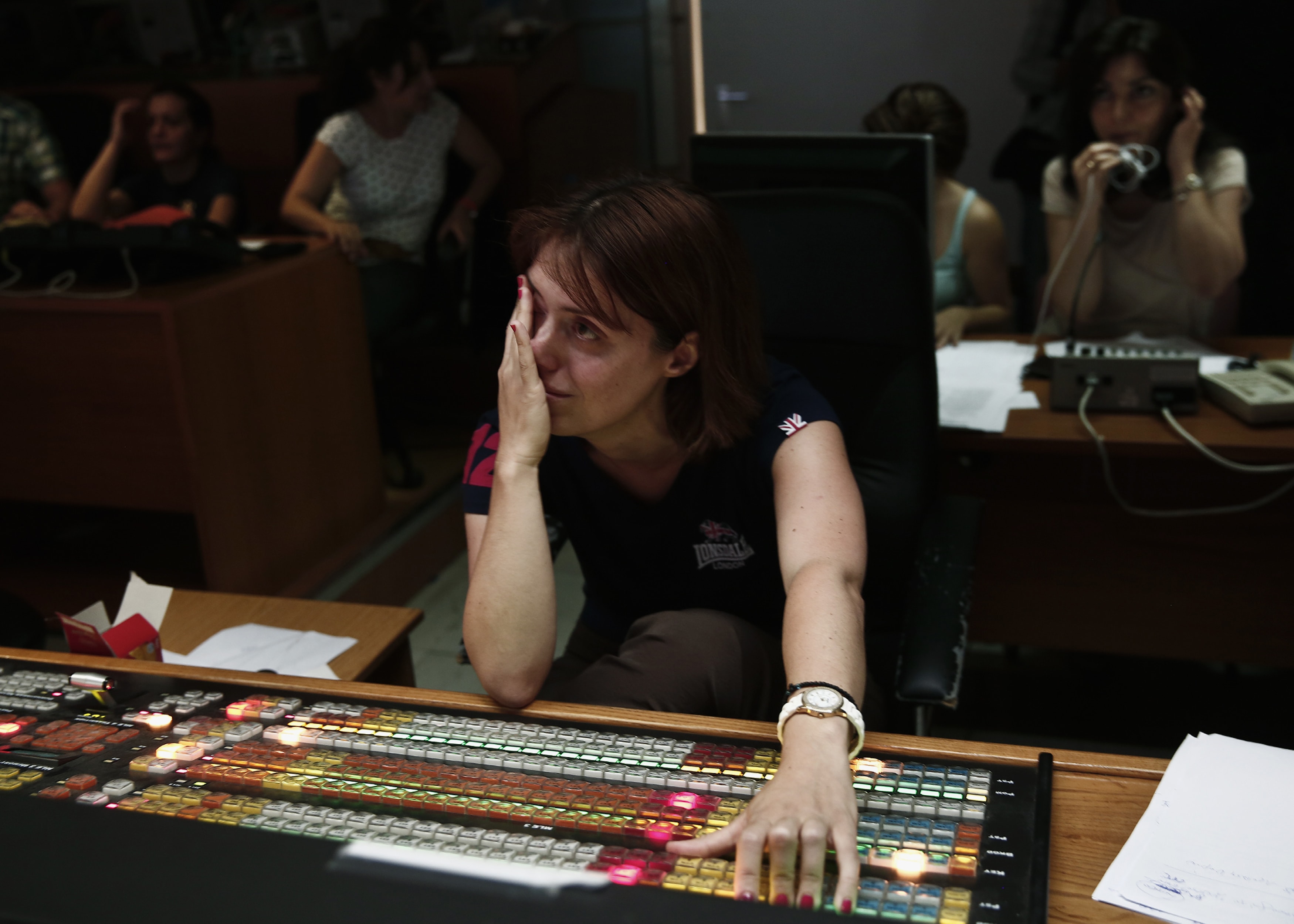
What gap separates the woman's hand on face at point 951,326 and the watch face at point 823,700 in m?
1.43

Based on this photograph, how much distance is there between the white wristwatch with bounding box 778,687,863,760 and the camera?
0.87 meters

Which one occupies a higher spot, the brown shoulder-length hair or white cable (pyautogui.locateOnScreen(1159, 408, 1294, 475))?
the brown shoulder-length hair

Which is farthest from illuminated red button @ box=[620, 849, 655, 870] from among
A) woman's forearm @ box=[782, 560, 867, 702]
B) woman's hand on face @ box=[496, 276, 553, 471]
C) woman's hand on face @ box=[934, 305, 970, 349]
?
woman's hand on face @ box=[934, 305, 970, 349]

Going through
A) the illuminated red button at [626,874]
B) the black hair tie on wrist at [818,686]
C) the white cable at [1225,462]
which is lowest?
the white cable at [1225,462]

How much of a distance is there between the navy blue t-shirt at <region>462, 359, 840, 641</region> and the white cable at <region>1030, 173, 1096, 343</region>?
1102 millimetres

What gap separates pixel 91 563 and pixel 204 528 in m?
0.53

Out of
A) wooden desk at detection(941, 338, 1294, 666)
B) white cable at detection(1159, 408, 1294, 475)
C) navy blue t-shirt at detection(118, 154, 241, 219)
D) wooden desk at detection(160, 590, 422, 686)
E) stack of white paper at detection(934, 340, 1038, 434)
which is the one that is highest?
navy blue t-shirt at detection(118, 154, 241, 219)

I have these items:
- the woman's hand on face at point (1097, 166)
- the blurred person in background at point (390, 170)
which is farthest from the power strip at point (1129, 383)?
the blurred person in background at point (390, 170)

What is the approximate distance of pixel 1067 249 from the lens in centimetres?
225

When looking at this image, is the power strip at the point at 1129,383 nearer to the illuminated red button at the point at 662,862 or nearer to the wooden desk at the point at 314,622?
the wooden desk at the point at 314,622

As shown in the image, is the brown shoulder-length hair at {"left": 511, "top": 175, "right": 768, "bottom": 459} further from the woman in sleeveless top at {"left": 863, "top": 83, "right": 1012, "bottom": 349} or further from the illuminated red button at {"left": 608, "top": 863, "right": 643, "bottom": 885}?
the woman in sleeveless top at {"left": 863, "top": 83, "right": 1012, "bottom": 349}

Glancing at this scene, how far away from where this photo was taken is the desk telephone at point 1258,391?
171 cm

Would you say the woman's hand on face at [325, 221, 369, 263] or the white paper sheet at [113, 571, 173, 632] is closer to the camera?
the white paper sheet at [113, 571, 173, 632]

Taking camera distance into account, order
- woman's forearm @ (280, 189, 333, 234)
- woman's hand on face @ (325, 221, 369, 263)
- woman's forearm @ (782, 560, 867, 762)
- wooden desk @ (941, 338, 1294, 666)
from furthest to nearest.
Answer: woman's forearm @ (280, 189, 333, 234), woman's hand on face @ (325, 221, 369, 263), wooden desk @ (941, 338, 1294, 666), woman's forearm @ (782, 560, 867, 762)
